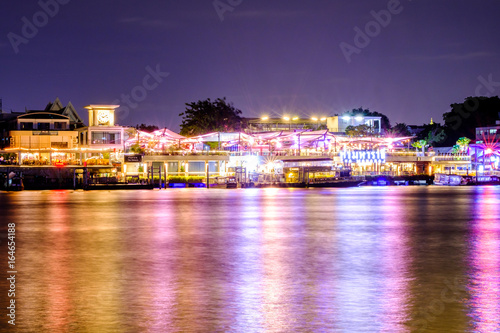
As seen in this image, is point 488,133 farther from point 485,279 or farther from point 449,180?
point 485,279

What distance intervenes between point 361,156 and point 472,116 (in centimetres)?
3597

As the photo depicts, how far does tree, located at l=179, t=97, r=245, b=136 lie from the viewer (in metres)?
99.2

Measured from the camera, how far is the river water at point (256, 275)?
11.3 metres

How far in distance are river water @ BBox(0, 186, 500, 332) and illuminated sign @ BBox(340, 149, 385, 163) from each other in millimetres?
50068

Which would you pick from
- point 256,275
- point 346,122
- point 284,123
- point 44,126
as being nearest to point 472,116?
point 346,122

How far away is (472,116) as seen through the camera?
107375 millimetres

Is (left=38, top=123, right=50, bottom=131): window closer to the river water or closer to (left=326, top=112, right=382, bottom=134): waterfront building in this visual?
(left=326, top=112, right=382, bottom=134): waterfront building

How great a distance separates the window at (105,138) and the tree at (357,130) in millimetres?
36207

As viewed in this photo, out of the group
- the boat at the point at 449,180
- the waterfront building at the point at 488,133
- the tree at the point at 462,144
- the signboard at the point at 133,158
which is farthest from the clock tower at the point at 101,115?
the waterfront building at the point at 488,133

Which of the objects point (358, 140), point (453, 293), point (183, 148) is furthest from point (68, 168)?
point (453, 293)

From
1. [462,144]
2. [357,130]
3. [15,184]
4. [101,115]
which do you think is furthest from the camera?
[357,130]

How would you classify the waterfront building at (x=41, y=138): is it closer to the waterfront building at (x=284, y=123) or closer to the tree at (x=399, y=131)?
the waterfront building at (x=284, y=123)

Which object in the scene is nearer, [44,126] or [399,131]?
[44,126]

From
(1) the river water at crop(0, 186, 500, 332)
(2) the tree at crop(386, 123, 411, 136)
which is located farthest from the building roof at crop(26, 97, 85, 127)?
(1) the river water at crop(0, 186, 500, 332)
